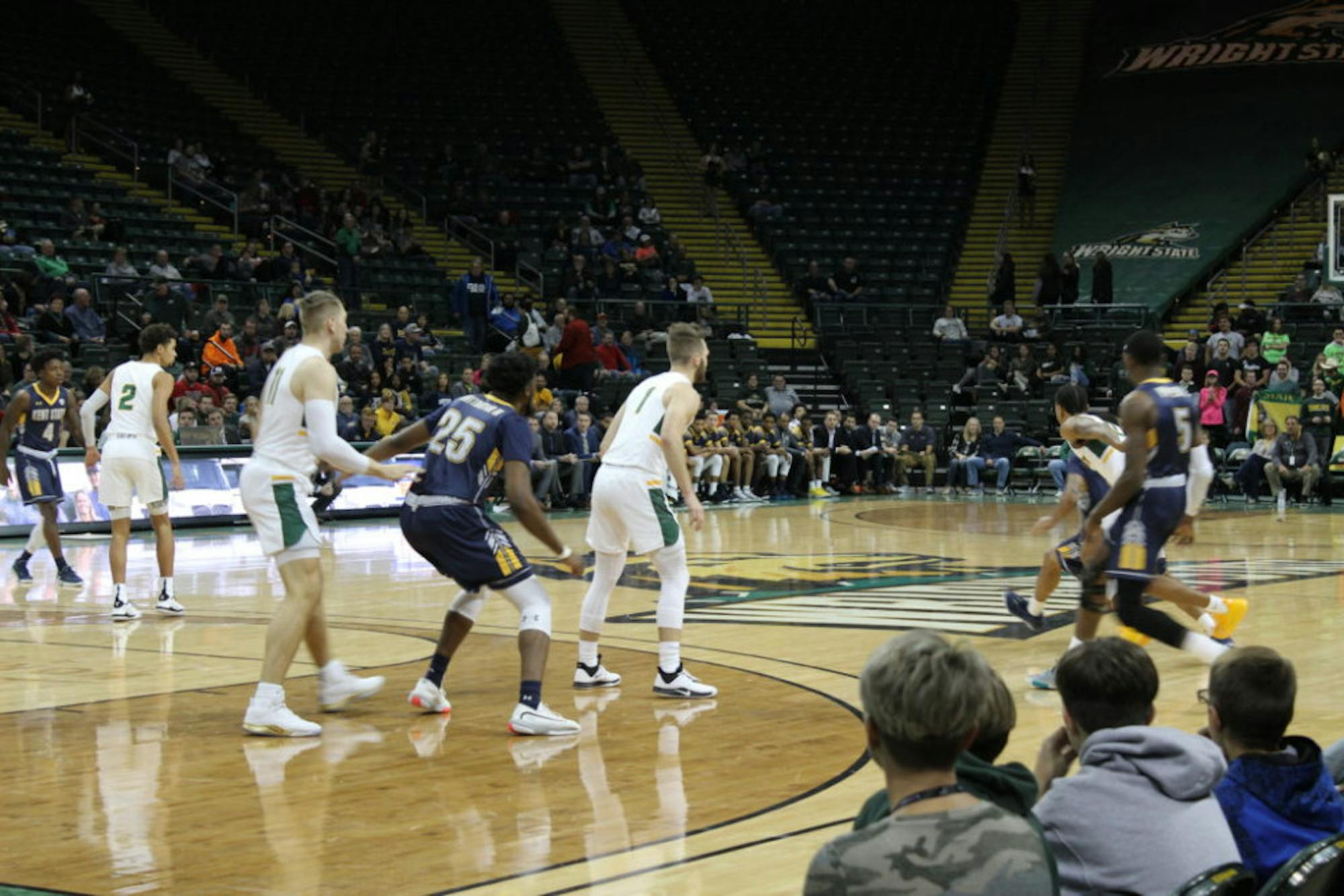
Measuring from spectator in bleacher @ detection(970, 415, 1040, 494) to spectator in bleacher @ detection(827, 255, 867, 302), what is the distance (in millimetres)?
6501

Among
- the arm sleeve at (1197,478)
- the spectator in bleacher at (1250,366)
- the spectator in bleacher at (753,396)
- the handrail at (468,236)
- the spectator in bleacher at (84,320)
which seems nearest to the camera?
the arm sleeve at (1197,478)

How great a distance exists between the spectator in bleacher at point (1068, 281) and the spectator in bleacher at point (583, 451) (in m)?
13.3

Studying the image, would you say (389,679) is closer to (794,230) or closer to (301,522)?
(301,522)

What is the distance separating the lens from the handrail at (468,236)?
1262 inches

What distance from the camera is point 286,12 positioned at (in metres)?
37.3

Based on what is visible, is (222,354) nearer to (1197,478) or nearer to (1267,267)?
(1197,478)

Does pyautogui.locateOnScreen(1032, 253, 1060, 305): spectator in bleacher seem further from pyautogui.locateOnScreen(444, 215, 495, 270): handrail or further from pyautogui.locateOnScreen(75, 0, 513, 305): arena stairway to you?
pyautogui.locateOnScreen(75, 0, 513, 305): arena stairway

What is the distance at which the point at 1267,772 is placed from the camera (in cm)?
371

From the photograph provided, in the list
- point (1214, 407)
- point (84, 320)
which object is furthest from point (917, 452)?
point (84, 320)

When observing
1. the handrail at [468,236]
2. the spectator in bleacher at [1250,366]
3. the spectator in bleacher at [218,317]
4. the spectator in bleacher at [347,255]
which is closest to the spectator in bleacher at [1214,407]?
the spectator in bleacher at [1250,366]

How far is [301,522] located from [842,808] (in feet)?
9.85

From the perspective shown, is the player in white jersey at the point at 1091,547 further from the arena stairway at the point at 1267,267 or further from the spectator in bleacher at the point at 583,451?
the arena stairway at the point at 1267,267

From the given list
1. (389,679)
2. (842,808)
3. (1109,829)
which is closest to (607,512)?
(389,679)

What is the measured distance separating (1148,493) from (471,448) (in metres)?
3.32
